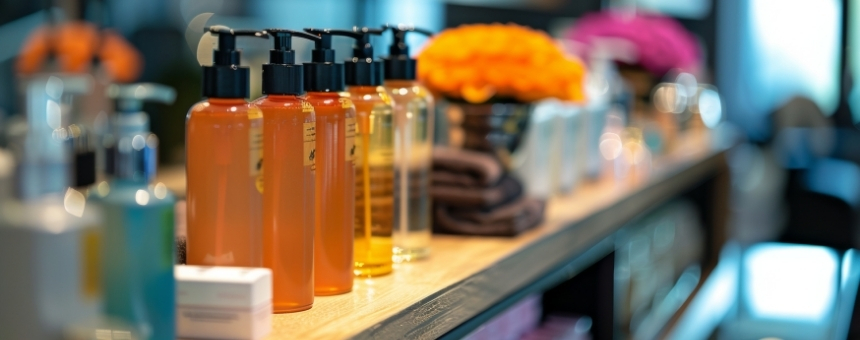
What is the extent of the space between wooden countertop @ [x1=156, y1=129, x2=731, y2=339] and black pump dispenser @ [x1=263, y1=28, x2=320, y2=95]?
21 centimetres

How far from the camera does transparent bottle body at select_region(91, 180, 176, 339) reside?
2.05 feet

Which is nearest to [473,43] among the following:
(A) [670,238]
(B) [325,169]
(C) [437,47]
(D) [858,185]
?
(C) [437,47]

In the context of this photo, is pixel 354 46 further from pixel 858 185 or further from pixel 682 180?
pixel 858 185

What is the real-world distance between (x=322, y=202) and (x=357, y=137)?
0.35ft

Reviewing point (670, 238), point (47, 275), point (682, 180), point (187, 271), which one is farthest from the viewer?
point (670, 238)

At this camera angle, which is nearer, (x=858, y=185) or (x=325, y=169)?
(x=325, y=169)

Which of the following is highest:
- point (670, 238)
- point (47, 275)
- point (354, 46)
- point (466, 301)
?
point (354, 46)

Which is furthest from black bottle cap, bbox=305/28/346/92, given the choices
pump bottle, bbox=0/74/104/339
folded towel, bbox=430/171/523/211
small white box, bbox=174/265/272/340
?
folded towel, bbox=430/171/523/211

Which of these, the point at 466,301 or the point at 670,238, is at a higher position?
the point at 466,301

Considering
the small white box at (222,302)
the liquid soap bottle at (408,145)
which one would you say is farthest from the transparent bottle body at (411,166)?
the small white box at (222,302)

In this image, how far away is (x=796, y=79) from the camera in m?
6.32

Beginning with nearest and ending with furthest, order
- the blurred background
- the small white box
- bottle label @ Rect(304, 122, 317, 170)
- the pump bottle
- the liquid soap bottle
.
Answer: the pump bottle → the small white box → bottle label @ Rect(304, 122, 317, 170) → the liquid soap bottle → the blurred background

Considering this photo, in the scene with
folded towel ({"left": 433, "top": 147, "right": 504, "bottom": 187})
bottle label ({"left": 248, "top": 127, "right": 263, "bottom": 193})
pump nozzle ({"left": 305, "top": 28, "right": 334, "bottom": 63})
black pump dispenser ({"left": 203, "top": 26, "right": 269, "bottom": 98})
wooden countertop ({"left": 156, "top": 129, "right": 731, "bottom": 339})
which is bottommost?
wooden countertop ({"left": 156, "top": 129, "right": 731, "bottom": 339})

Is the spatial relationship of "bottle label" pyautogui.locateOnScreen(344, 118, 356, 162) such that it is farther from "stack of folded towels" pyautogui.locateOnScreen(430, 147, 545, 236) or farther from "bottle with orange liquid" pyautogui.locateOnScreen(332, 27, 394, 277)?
"stack of folded towels" pyautogui.locateOnScreen(430, 147, 545, 236)
